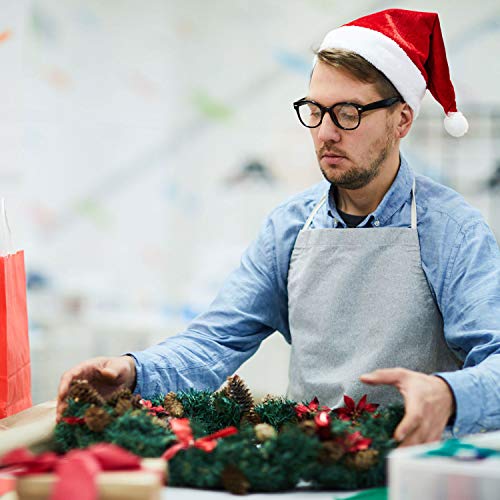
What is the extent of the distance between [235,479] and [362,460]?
0.54ft

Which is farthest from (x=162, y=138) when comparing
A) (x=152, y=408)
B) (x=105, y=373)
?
(x=152, y=408)

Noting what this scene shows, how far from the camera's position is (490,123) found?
378 centimetres

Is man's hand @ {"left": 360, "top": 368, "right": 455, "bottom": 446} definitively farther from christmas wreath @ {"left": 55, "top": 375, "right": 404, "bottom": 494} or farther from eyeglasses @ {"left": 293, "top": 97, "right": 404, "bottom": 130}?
eyeglasses @ {"left": 293, "top": 97, "right": 404, "bottom": 130}

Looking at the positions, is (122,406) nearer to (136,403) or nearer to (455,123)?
(136,403)

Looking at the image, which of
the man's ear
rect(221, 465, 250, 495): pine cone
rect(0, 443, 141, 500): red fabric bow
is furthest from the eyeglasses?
rect(0, 443, 141, 500): red fabric bow

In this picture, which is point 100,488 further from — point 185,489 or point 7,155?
point 7,155

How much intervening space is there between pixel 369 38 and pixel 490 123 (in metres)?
2.36

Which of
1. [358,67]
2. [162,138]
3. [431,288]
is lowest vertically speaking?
[431,288]

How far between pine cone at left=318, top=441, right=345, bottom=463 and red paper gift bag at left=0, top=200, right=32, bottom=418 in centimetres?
63

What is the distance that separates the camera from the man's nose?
151 cm

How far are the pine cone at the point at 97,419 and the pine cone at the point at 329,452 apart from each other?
0.98ft

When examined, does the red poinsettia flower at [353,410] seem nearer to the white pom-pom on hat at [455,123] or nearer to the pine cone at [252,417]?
the pine cone at [252,417]

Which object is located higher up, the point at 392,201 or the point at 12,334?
the point at 392,201

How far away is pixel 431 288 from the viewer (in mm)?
1475
